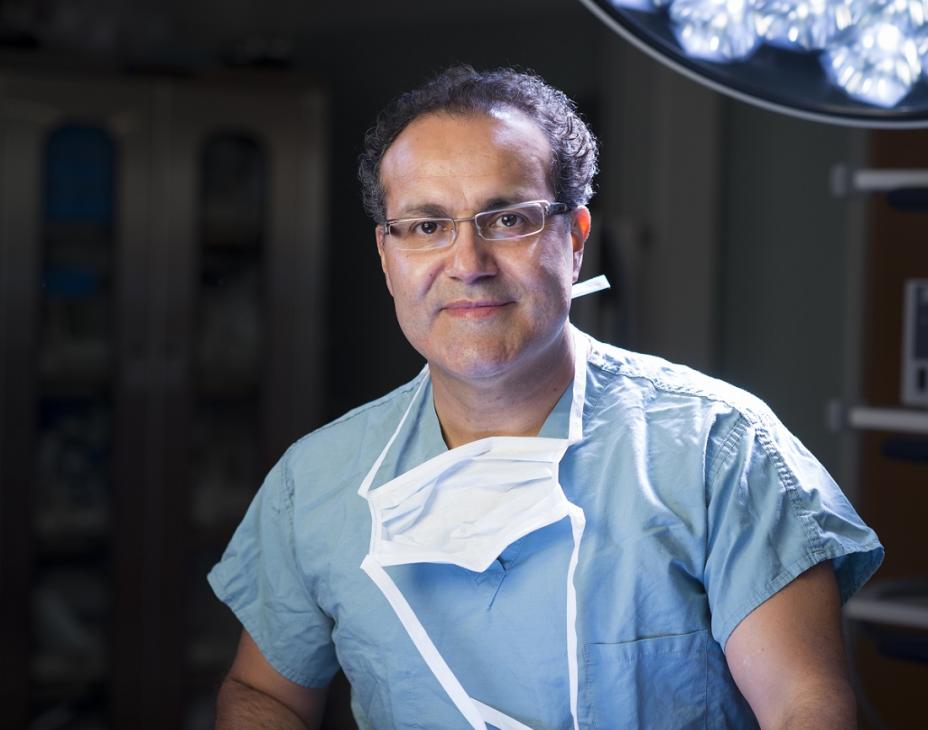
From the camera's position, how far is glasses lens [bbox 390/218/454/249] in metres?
1.16

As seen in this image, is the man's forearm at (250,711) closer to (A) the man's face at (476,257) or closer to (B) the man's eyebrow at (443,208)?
(A) the man's face at (476,257)

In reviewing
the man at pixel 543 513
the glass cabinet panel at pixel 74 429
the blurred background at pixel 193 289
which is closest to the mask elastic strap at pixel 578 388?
the man at pixel 543 513

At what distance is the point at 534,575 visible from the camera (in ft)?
3.80

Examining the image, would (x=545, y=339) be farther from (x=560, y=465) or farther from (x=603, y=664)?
(x=603, y=664)

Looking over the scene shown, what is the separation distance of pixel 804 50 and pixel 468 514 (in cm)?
57

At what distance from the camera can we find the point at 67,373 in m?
2.79

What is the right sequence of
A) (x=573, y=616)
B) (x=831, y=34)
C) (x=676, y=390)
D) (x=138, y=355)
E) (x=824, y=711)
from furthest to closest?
(x=138, y=355) → (x=676, y=390) → (x=573, y=616) → (x=824, y=711) → (x=831, y=34)

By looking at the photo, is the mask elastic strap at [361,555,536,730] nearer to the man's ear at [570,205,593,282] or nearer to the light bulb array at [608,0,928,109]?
the man's ear at [570,205,593,282]

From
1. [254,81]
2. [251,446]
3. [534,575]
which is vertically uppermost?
[254,81]

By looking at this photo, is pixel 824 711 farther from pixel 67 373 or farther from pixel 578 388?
pixel 67 373

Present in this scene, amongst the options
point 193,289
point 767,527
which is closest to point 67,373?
point 193,289

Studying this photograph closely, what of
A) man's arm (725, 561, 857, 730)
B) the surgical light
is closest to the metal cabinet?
man's arm (725, 561, 857, 730)

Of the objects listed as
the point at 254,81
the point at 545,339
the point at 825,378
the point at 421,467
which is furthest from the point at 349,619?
the point at 254,81

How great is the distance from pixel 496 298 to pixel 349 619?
1.28 feet
